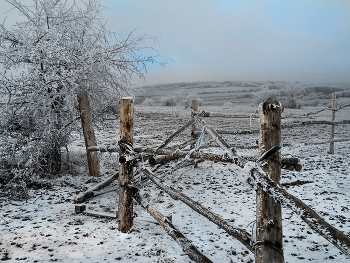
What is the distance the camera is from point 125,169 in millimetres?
2945

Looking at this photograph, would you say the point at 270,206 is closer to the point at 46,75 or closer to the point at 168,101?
the point at 46,75

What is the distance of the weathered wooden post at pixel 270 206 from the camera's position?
1482 millimetres

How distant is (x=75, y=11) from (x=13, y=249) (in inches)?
191

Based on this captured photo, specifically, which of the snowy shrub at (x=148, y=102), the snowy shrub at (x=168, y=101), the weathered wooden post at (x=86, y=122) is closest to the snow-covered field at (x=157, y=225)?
the weathered wooden post at (x=86, y=122)

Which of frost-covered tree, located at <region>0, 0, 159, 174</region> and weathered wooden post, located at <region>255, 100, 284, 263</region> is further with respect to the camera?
frost-covered tree, located at <region>0, 0, 159, 174</region>

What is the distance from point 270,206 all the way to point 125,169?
6.27 ft

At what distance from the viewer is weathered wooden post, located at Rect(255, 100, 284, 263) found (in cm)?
148

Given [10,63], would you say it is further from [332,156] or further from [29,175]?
[332,156]

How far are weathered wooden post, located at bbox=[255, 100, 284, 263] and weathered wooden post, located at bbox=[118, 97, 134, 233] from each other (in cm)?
179

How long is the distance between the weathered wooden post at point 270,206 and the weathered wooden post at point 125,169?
179cm

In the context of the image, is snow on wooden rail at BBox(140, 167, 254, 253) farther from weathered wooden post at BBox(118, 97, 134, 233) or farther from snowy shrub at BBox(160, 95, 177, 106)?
snowy shrub at BBox(160, 95, 177, 106)

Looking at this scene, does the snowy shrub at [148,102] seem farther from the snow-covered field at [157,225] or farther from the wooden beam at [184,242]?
the wooden beam at [184,242]

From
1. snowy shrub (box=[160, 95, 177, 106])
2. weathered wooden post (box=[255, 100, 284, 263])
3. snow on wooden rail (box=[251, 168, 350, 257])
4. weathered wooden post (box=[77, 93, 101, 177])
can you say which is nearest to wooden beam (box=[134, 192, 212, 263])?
weathered wooden post (box=[255, 100, 284, 263])

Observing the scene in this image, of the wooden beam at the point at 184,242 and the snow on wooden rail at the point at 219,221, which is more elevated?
the snow on wooden rail at the point at 219,221
